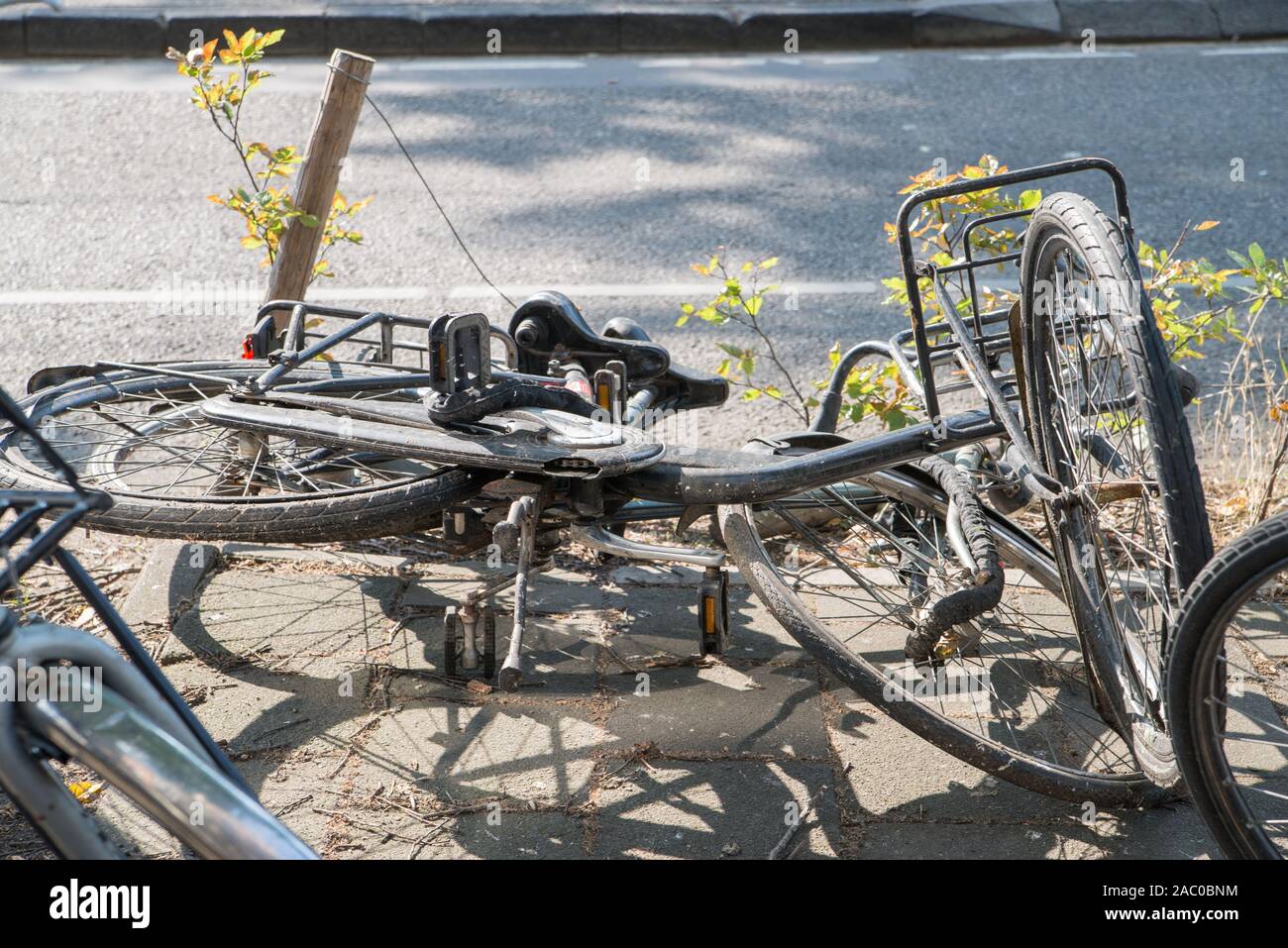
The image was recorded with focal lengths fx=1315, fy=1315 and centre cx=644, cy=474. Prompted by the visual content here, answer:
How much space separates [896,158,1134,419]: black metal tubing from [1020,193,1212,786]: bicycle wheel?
5 centimetres

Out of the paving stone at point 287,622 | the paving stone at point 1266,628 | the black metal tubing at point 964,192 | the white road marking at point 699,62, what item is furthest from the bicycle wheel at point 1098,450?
the white road marking at point 699,62

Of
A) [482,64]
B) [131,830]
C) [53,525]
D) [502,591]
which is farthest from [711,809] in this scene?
[482,64]

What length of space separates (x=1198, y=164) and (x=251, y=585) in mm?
5060

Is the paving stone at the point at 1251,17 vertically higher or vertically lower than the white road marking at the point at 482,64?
higher

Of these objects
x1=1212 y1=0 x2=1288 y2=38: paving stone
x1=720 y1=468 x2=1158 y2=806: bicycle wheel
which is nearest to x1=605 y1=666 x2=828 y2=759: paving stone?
x1=720 y1=468 x2=1158 y2=806: bicycle wheel

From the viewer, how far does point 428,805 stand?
2.43 meters

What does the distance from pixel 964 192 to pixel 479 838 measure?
4.74 ft

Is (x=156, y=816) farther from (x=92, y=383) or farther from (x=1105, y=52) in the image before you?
(x=1105, y=52)

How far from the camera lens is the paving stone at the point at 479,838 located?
2307 millimetres

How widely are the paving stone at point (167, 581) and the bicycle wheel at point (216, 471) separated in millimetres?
166

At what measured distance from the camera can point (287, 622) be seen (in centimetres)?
310

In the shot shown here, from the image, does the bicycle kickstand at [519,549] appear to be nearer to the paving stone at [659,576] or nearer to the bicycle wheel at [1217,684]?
the paving stone at [659,576]

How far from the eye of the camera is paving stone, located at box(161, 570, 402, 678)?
294 cm
